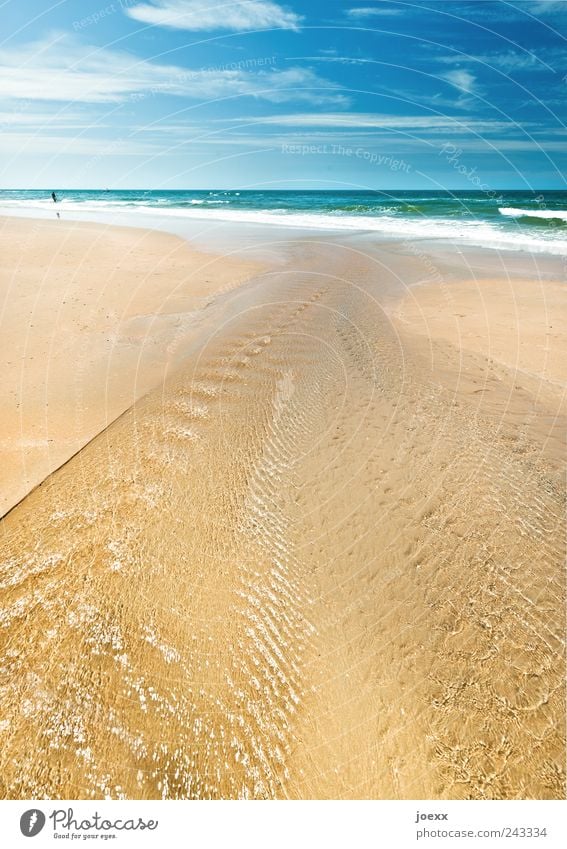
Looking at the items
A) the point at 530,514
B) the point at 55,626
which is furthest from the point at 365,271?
the point at 55,626

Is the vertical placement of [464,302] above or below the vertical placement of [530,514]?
above

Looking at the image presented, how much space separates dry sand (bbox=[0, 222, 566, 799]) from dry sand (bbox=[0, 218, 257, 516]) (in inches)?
32.9

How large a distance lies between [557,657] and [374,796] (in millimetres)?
2226

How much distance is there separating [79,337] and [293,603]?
977 cm

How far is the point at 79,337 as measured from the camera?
11570 millimetres

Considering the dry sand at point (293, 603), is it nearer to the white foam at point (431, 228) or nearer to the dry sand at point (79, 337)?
the dry sand at point (79, 337)

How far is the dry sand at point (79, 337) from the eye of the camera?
7.34 m

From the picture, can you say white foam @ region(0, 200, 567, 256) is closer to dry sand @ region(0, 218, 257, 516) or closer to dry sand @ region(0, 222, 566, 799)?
dry sand @ region(0, 218, 257, 516)

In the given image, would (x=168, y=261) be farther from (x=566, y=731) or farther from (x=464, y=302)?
(x=566, y=731)

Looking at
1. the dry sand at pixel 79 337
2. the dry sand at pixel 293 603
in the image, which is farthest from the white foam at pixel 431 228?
the dry sand at pixel 293 603

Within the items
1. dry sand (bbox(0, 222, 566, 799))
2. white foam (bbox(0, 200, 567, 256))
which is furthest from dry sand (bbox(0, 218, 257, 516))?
white foam (bbox(0, 200, 567, 256))

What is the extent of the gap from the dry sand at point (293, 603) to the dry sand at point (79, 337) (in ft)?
2.75

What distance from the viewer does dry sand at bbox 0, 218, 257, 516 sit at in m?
7.34

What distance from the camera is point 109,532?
5.41 m
